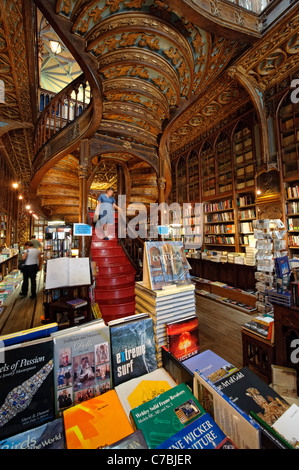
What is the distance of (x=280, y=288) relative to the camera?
186 centimetres

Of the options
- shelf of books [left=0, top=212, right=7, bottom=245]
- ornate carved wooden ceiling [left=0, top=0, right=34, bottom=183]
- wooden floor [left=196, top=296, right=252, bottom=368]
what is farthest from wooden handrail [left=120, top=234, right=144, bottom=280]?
shelf of books [left=0, top=212, right=7, bottom=245]

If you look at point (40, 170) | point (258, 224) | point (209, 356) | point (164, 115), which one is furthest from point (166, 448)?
point (164, 115)

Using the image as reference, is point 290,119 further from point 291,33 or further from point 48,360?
point 48,360

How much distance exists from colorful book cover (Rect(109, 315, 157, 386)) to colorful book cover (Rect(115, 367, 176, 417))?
46 mm

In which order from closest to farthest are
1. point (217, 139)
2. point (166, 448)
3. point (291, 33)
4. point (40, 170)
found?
1. point (166, 448)
2. point (291, 33)
3. point (40, 170)
4. point (217, 139)

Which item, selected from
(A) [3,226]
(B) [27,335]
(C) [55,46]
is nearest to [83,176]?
(B) [27,335]

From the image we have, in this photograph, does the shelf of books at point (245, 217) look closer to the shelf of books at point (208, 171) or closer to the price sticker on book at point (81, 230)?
the shelf of books at point (208, 171)

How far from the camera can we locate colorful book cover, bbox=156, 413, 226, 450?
25.6 inches

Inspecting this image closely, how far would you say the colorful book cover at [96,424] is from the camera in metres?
0.74

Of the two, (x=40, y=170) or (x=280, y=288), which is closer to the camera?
(x=280, y=288)

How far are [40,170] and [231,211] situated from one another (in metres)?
5.01

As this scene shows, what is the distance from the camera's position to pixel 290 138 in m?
4.29

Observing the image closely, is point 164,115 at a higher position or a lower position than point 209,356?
higher

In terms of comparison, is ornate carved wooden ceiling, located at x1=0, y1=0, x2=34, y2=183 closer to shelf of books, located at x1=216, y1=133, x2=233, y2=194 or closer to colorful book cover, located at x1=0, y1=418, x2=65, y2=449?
colorful book cover, located at x1=0, y1=418, x2=65, y2=449
